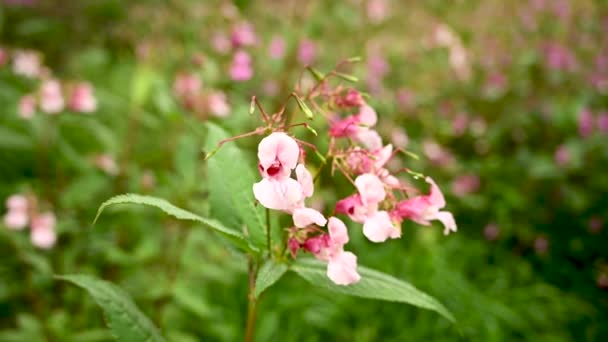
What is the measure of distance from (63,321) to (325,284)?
1331mm

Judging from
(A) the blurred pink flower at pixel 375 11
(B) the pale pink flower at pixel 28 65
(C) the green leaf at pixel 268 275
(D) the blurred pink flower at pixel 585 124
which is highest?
(A) the blurred pink flower at pixel 375 11

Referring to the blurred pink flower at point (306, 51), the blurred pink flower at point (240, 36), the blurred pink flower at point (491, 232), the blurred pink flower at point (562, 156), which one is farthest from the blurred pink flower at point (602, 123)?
the blurred pink flower at point (240, 36)

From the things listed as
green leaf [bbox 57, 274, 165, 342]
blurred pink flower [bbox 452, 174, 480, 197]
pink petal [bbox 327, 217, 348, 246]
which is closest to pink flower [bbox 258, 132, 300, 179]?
pink petal [bbox 327, 217, 348, 246]

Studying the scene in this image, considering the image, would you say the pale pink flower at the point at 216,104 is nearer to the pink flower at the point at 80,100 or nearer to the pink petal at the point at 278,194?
the pink flower at the point at 80,100

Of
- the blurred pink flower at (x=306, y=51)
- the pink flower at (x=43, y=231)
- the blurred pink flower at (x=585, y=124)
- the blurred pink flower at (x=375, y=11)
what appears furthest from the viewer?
the blurred pink flower at (x=375, y=11)

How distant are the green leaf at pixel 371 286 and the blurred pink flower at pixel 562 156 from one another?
291cm

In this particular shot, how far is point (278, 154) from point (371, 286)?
31 cm

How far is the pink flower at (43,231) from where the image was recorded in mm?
2037

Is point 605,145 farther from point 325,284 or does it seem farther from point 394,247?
point 325,284

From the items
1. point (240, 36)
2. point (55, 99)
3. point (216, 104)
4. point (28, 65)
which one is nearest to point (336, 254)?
point (216, 104)

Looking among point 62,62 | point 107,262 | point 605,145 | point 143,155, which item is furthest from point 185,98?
point 605,145

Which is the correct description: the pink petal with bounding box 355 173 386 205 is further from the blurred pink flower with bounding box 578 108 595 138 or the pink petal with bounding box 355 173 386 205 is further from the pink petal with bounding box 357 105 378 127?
the blurred pink flower with bounding box 578 108 595 138

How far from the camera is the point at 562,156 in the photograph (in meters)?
3.56

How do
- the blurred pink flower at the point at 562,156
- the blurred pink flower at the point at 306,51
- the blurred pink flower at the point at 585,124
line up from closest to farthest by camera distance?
1. the blurred pink flower at the point at 306,51
2. the blurred pink flower at the point at 562,156
3. the blurred pink flower at the point at 585,124
